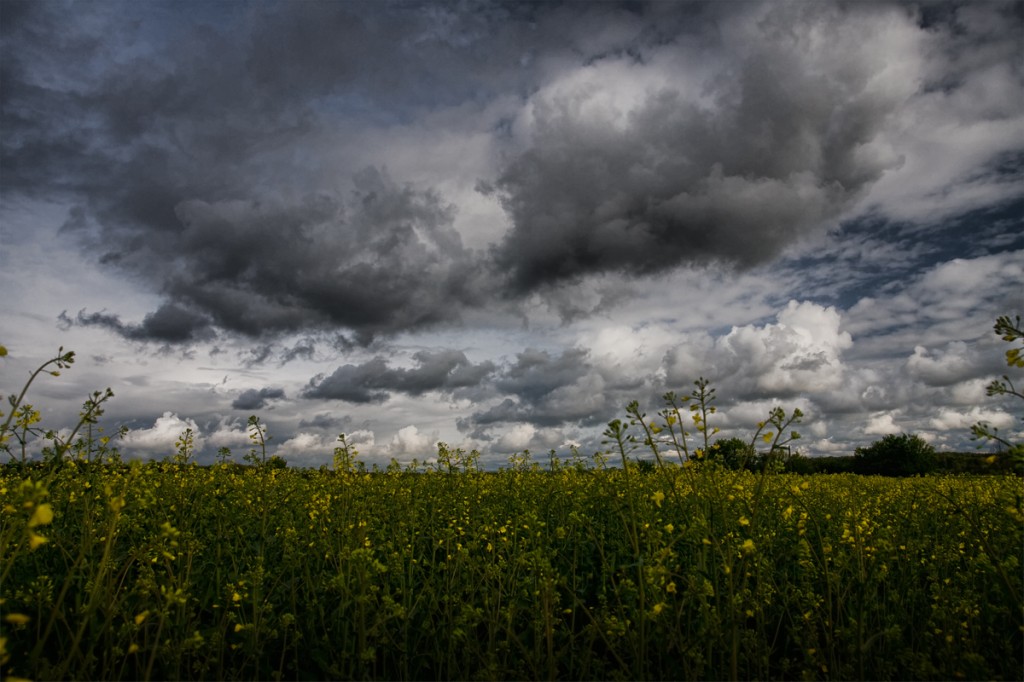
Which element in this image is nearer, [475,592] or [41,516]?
[41,516]

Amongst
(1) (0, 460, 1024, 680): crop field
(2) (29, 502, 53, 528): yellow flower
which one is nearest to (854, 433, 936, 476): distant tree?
(1) (0, 460, 1024, 680): crop field

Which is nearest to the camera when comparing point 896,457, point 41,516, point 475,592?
point 41,516

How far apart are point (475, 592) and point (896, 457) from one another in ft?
146

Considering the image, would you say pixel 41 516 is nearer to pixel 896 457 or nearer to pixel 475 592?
pixel 475 592

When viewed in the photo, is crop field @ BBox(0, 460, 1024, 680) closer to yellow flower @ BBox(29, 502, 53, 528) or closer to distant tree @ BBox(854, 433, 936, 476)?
yellow flower @ BBox(29, 502, 53, 528)

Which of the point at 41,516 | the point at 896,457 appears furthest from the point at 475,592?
the point at 896,457

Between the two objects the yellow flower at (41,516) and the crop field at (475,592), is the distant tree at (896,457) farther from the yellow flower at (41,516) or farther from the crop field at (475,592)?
the yellow flower at (41,516)

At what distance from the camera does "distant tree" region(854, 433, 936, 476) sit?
39.4 metres

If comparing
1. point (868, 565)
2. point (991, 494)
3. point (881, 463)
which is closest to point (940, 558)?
point (868, 565)

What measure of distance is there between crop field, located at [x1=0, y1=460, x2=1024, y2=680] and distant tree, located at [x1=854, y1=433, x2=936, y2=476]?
122 ft

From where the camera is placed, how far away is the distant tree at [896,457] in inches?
1549

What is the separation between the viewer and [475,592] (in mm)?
5434

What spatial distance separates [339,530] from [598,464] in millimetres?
4172

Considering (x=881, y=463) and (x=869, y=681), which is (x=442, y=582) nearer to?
(x=869, y=681)
